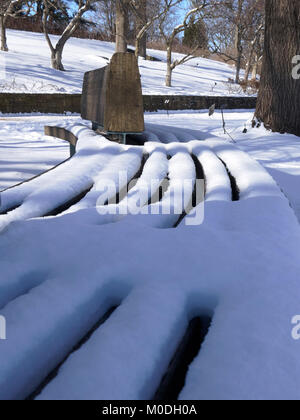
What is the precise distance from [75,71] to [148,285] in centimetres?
1828

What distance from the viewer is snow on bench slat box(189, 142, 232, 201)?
5.50 feet

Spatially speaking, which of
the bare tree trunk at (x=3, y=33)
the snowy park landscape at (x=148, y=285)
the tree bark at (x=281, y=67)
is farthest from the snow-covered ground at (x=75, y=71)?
the snowy park landscape at (x=148, y=285)

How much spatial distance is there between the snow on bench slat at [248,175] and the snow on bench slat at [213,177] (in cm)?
7

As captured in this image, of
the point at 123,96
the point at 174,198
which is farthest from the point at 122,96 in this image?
the point at 174,198

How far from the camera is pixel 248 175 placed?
2.00 m

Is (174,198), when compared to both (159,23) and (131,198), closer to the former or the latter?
(131,198)

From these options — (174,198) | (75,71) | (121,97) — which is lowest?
(174,198)

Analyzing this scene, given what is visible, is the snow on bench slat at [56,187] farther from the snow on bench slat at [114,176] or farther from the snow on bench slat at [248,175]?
the snow on bench slat at [248,175]

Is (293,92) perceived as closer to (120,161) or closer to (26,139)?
(120,161)

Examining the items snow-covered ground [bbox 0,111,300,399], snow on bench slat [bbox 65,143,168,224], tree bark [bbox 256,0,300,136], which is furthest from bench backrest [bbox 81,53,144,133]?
tree bark [bbox 256,0,300,136]

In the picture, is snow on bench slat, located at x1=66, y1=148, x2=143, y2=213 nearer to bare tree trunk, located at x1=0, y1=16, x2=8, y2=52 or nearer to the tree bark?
the tree bark

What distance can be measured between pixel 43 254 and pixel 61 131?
10.8 ft

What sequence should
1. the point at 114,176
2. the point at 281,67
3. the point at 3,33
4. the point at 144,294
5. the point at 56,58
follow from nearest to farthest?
the point at 144,294, the point at 114,176, the point at 281,67, the point at 56,58, the point at 3,33

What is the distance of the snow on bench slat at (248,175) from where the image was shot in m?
1.75
